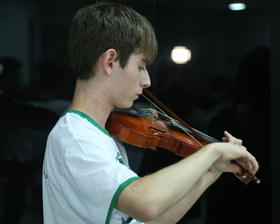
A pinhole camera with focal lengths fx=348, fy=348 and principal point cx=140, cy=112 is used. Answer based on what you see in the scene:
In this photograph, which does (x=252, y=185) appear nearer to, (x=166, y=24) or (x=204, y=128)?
(x=204, y=128)

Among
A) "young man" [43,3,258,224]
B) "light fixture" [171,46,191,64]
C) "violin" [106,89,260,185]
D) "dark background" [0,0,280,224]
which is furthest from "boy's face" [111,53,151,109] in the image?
"light fixture" [171,46,191,64]

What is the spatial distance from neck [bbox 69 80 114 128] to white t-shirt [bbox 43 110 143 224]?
0.03 meters

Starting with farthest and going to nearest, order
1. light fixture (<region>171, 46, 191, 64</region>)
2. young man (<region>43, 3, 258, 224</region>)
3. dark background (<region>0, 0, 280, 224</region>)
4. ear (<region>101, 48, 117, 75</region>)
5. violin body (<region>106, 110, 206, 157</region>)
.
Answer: light fixture (<region>171, 46, 191, 64</region>), dark background (<region>0, 0, 280, 224</region>), violin body (<region>106, 110, 206, 157</region>), ear (<region>101, 48, 117, 75</region>), young man (<region>43, 3, 258, 224</region>)

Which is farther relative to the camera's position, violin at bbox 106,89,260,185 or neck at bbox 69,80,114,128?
violin at bbox 106,89,260,185

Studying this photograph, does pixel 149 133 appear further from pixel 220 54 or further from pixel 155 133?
pixel 220 54

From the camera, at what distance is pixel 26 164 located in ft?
5.26

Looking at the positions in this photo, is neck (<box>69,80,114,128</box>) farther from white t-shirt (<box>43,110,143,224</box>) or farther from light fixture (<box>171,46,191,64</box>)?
light fixture (<box>171,46,191,64</box>)

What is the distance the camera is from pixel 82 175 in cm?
76

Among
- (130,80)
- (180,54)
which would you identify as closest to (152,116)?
(130,80)

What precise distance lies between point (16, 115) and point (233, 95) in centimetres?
111

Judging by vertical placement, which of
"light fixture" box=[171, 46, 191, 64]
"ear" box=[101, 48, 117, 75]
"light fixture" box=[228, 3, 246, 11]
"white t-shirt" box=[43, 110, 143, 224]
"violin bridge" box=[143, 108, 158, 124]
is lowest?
"white t-shirt" box=[43, 110, 143, 224]

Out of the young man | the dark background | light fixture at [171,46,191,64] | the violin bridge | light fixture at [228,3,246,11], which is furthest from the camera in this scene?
light fixture at [171,46,191,64]

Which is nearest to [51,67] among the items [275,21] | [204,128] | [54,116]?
[54,116]

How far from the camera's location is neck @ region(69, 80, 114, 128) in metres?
0.94
